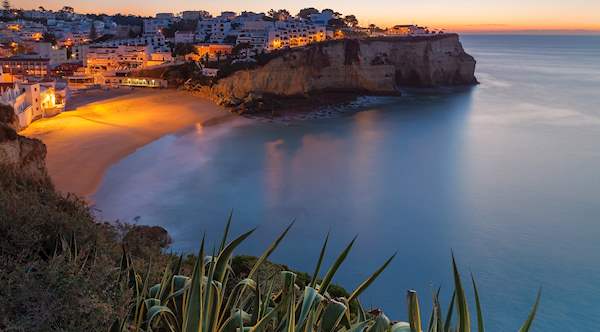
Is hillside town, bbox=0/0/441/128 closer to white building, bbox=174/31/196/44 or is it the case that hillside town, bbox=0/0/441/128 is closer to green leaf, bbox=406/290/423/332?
white building, bbox=174/31/196/44

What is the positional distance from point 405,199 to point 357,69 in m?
25.8

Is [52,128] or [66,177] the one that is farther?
[52,128]

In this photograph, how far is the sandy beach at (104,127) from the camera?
56.2ft

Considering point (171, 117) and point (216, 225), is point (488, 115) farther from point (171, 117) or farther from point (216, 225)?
point (216, 225)

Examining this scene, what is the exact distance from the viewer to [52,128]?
23031 millimetres

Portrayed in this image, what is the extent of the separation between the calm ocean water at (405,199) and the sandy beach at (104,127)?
934 mm

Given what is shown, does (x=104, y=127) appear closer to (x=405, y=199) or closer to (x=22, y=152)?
(x=22, y=152)

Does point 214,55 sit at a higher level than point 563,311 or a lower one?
higher

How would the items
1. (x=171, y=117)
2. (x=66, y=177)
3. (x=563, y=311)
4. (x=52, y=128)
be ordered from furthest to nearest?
(x=171, y=117) → (x=52, y=128) → (x=66, y=177) → (x=563, y=311)

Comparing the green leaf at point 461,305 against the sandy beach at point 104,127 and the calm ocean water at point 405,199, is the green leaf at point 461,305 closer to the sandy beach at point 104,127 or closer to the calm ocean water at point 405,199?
the calm ocean water at point 405,199

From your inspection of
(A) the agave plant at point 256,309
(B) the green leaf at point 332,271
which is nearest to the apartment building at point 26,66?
(A) the agave plant at point 256,309

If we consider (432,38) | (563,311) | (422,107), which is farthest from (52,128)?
(432,38)

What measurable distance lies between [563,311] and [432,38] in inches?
1647

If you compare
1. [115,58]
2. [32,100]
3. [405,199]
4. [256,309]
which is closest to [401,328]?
[256,309]
